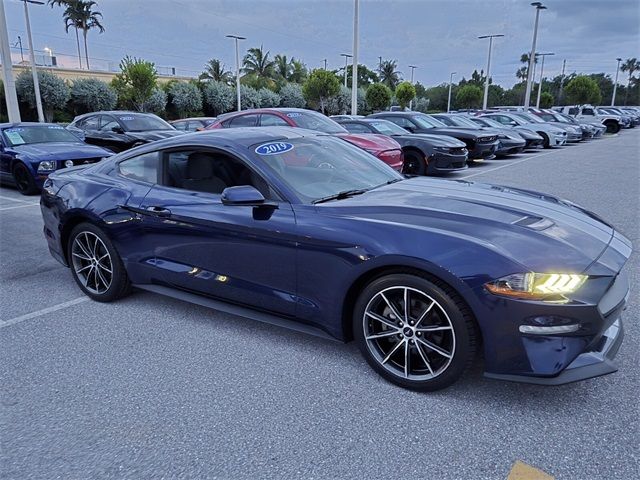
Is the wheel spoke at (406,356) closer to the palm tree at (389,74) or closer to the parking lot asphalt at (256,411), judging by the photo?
the parking lot asphalt at (256,411)

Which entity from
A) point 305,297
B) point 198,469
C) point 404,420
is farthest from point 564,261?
point 198,469

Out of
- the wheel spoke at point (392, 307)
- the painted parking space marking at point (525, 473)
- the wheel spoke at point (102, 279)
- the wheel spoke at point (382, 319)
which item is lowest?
the painted parking space marking at point (525, 473)

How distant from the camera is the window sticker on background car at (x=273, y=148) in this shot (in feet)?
11.2

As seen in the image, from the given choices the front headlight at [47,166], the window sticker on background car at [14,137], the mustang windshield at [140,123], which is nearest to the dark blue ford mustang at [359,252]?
the front headlight at [47,166]

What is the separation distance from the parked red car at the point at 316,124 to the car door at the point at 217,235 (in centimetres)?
554

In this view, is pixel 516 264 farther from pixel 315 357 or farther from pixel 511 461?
pixel 315 357

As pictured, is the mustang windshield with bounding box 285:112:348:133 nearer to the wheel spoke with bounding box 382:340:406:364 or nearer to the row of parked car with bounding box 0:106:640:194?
the row of parked car with bounding box 0:106:640:194

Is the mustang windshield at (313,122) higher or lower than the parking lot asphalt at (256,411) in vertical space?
higher

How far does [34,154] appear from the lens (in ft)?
28.5

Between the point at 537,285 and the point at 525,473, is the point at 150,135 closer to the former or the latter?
the point at 537,285

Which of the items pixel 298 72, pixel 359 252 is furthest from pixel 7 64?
pixel 298 72

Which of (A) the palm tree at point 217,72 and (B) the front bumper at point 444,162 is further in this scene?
(A) the palm tree at point 217,72

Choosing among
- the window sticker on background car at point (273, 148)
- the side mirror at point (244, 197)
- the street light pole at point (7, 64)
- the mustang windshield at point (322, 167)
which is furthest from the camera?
the street light pole at point (7, 64)

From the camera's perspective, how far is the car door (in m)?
3.09
